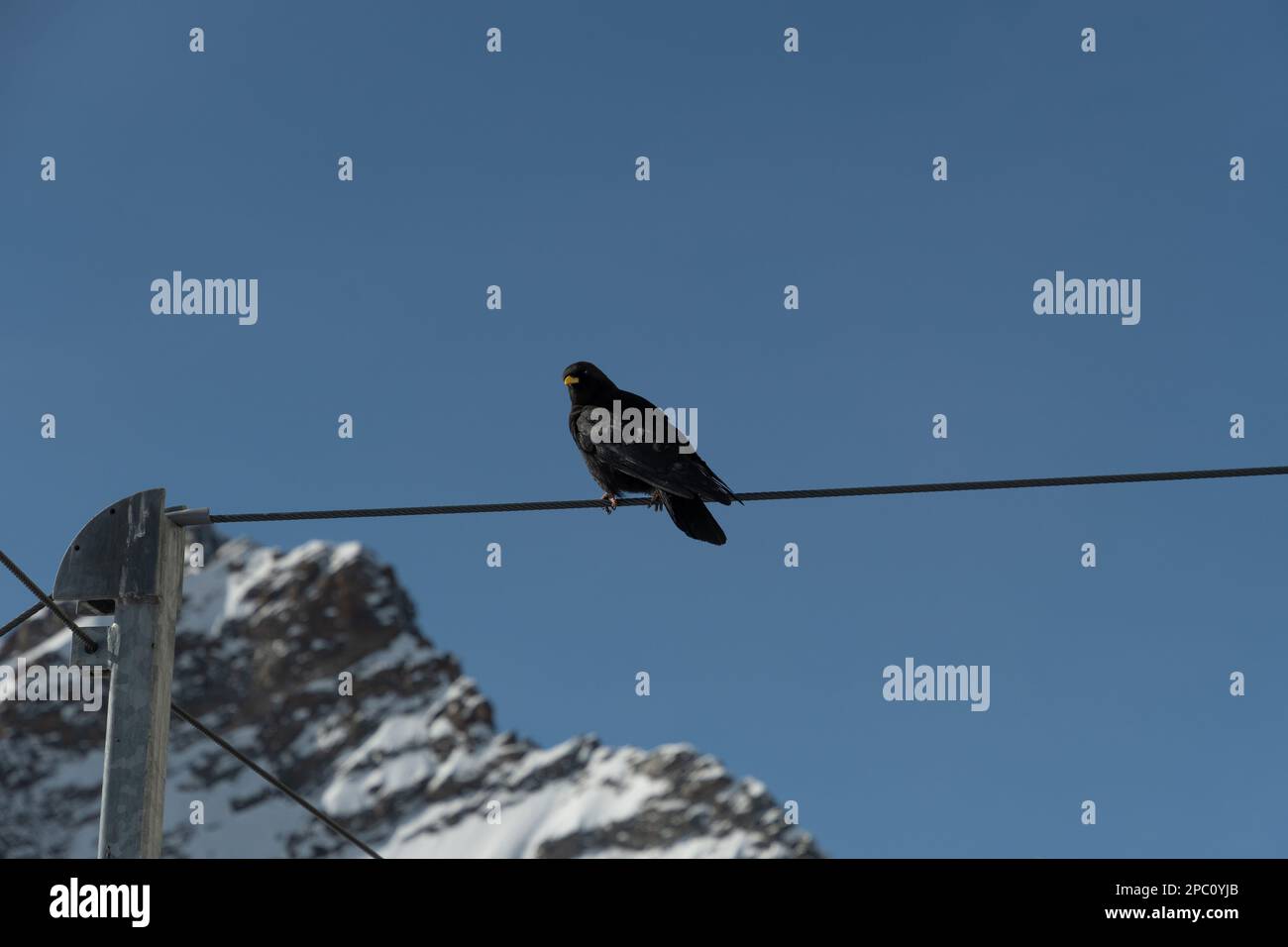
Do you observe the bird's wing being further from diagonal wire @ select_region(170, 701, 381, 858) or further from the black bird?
diagonal wire @ select_region(170, 701, 381, 858)

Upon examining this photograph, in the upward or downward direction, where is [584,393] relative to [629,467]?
upward

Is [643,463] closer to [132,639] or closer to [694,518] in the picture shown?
[694,518]

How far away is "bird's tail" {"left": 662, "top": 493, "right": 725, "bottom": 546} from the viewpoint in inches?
406

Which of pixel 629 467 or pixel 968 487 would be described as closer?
pixel 968 487

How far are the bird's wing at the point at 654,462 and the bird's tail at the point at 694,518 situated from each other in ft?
0.47

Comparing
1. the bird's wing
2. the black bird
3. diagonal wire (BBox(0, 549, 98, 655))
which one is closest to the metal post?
diagonal wire (BBox(0, 549, 98, 655))

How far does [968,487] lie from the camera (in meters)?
8.48

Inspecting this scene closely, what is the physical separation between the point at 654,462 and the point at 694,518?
52 centimetres

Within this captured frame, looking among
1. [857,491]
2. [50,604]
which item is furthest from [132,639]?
[857,491]

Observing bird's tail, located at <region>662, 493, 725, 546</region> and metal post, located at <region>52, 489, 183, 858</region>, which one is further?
bird's tail, located at <region>662, 493, 725, 546</region>
